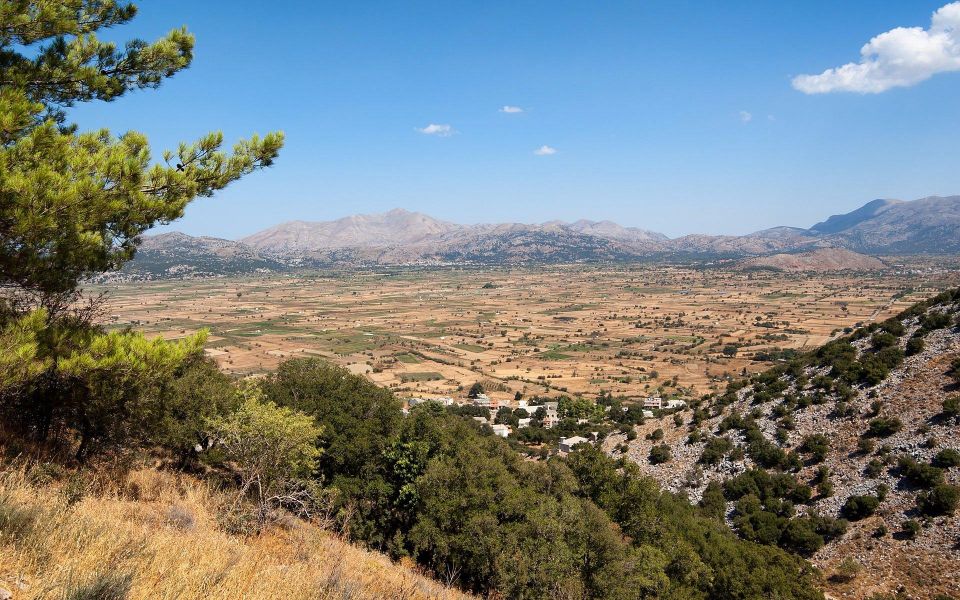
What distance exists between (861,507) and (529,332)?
98.9 meters

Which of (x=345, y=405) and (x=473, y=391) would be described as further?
(x=473, y=391)

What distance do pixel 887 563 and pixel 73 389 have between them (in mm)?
32113

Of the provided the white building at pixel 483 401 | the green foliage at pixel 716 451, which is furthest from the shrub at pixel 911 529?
the white building at pixel 483 401

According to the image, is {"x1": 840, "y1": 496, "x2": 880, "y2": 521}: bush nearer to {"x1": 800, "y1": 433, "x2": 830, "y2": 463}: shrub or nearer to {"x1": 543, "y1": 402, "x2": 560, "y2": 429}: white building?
{"x1": 800, "y1": 433, "x2": 830, "y2": 463}: shrub

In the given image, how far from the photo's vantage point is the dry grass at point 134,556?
540 centimetres

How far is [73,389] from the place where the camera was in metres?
10.6

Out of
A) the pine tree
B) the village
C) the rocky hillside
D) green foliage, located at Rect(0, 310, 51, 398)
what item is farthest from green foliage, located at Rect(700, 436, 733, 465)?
green foliage, located at Rect(0, 310, 51, 398)

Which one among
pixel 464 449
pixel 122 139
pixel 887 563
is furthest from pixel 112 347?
pixel 887 563

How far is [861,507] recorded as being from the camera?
2595 cm

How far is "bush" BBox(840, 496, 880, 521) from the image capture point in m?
25.8

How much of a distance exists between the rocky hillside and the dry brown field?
98.5ft

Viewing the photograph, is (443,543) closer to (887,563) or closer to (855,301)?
(887,563)

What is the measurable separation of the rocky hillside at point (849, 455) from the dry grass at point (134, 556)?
78.6 feet

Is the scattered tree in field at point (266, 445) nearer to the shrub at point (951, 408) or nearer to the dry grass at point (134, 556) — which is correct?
the dry grass at point (134, 556)
